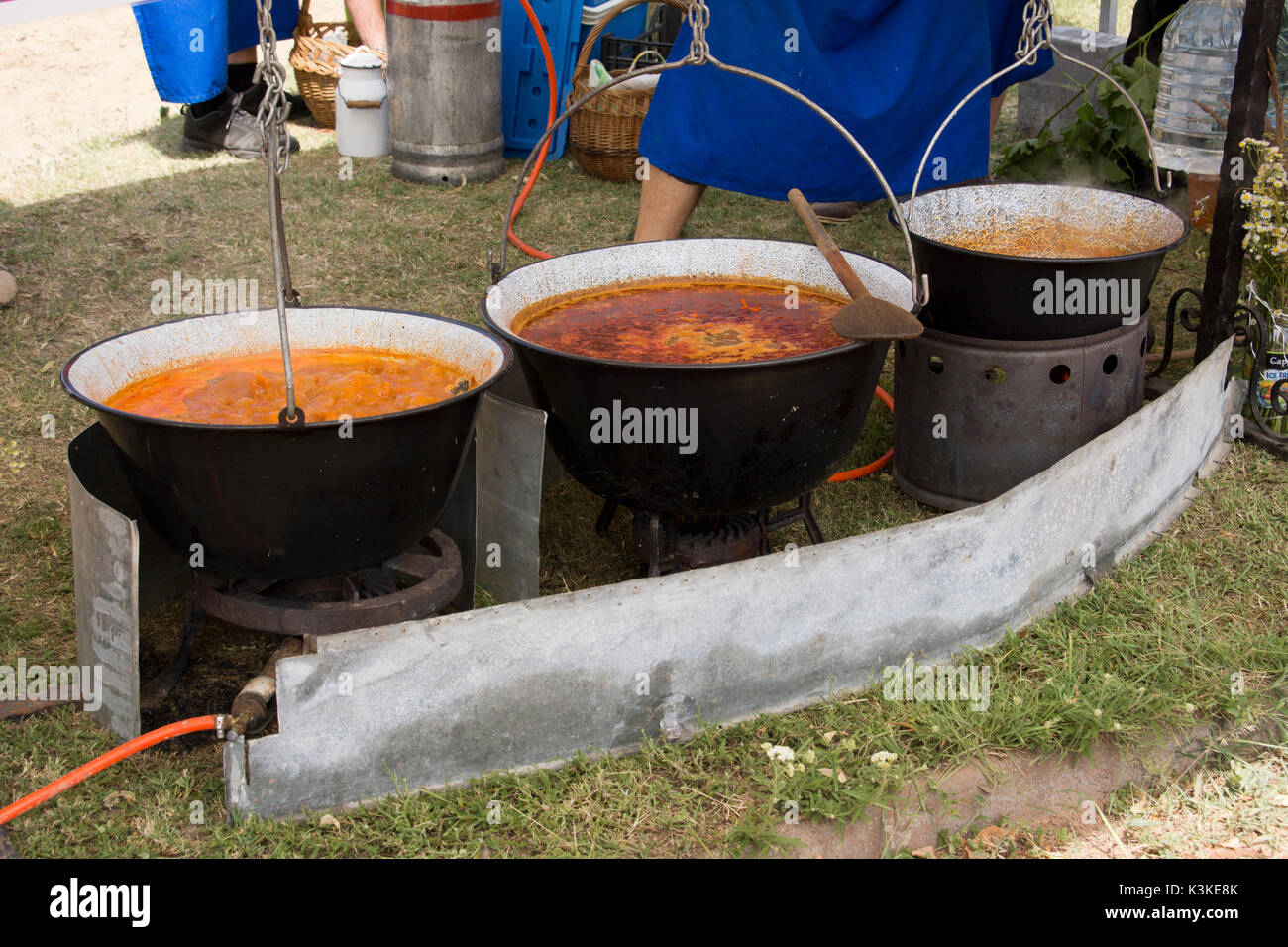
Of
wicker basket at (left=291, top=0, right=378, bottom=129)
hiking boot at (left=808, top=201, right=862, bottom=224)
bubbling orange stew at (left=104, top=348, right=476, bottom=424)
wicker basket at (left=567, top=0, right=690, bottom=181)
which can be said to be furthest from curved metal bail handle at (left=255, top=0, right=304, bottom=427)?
wicker basket at (left=291, top=0, right=378, bottom=129)

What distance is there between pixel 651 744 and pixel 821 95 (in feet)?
7.90

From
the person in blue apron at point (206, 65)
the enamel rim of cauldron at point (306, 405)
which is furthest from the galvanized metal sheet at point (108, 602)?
the person in blue apron at point (206, 65)

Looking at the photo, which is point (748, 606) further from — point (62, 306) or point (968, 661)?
point (62, 306)

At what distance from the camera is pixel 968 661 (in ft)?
9.59

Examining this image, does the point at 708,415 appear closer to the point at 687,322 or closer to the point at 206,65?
the point at 687,322

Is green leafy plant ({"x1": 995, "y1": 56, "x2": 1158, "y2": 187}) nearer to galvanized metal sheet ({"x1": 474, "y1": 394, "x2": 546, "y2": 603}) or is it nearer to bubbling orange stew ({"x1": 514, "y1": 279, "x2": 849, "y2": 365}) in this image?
bubbling orange stew ({"x1": 514, "y1": 279, "x2": 849, "y2": 365})

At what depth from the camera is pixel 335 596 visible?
9.29ft

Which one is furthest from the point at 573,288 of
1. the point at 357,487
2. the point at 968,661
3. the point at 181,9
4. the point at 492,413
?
the point at 181,9

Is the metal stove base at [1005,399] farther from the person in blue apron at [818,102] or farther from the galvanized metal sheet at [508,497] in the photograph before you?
the galvanized metal sheet at [508,497]

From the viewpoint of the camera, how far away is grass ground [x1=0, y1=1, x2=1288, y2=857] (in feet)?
7.90

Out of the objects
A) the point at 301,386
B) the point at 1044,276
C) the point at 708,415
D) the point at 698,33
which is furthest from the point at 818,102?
the point at 301,386

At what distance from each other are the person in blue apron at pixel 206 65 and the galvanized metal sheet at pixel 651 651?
478 centimetres

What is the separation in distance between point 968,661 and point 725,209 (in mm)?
3743

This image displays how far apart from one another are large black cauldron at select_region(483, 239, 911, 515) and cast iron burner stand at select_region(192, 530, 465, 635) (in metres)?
0.42
